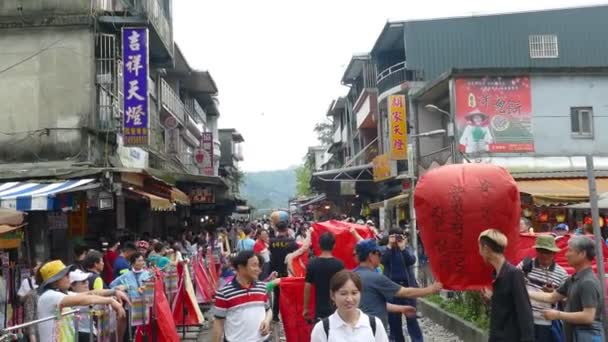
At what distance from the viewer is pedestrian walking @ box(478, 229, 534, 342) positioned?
4.72 meters

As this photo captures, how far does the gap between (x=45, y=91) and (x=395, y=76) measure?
58.9 feet

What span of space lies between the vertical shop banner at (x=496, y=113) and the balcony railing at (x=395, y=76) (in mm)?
6778

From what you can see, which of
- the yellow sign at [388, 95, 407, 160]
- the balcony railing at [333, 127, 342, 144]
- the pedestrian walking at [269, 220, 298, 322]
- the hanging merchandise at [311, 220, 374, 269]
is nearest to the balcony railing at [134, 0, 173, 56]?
the pedestrian walking at [269, 220, 298, 322]

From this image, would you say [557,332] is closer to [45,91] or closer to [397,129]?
[45,91]

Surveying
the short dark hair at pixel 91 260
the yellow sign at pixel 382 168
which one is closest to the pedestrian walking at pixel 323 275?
the short dark hair at pixel 91 260

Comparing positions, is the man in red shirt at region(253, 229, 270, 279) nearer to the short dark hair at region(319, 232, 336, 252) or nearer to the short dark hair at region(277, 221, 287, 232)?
the short dark hair at region(277, 221, 287, 232)

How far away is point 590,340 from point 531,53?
2556cm

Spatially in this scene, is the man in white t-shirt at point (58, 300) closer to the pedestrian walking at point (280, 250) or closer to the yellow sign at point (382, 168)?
the pedestrian walking at point (280, 250)

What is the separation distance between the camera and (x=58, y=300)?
20.5 ft

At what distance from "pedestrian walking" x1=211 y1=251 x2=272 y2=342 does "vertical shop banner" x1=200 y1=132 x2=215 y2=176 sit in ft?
113

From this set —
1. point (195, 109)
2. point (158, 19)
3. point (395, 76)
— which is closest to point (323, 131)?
point (195, 109)

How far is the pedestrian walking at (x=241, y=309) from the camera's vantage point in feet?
18.8

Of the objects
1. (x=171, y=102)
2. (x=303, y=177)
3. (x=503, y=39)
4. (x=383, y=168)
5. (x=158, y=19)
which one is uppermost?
(x=503, y=39)

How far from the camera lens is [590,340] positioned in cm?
552
